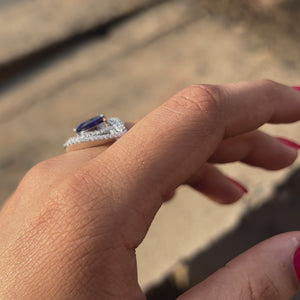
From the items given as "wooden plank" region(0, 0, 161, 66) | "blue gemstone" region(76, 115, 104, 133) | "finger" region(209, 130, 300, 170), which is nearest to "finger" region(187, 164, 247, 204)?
"finger" region(209, 130, 300, 170)

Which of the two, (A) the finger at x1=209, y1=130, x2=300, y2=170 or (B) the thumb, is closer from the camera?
(B) the thumb

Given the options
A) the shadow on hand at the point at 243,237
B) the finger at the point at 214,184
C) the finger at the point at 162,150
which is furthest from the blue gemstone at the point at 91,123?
the shadow on hand at the point at 243,237

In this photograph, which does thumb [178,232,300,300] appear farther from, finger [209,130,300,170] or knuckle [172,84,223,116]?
finger [209,130,300,170]

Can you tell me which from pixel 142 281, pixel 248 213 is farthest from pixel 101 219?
pixel 248 213

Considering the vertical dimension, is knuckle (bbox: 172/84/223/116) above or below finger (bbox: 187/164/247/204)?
above

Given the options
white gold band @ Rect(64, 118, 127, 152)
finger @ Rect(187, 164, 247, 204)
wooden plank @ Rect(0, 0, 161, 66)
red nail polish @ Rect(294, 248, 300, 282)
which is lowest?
finger @ Rect(187, 164, 247, 204)

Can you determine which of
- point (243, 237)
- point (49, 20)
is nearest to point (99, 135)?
point (243, 237)

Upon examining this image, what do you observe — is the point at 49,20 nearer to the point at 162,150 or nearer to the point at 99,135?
the point at 99,135
